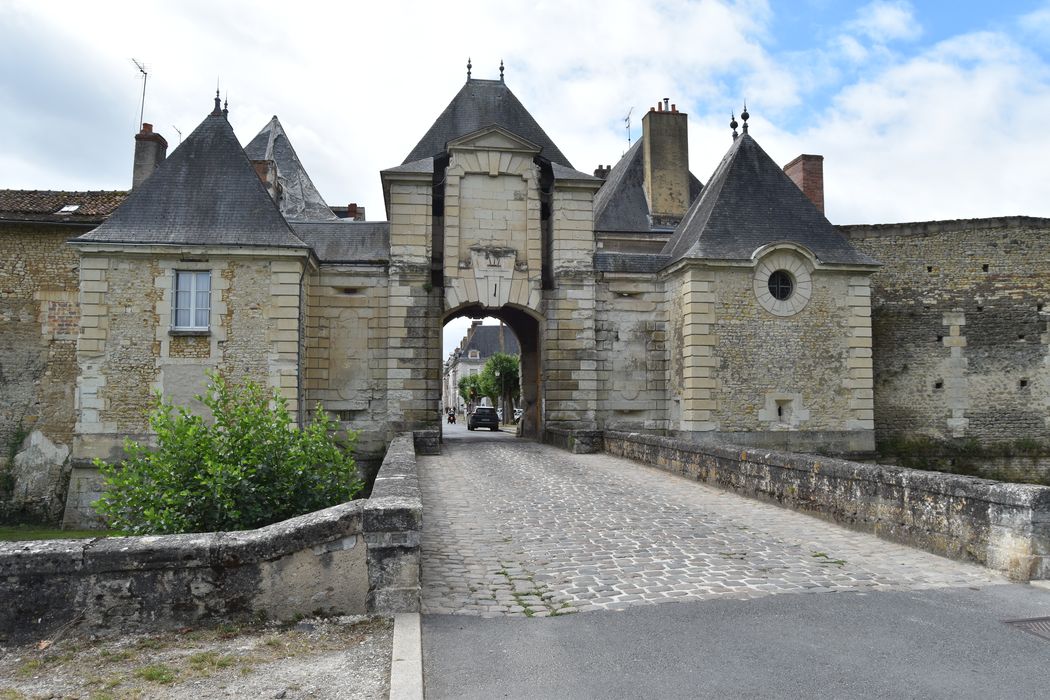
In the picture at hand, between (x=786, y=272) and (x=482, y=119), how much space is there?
24.5 feet

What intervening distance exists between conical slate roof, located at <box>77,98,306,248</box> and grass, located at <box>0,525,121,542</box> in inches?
202

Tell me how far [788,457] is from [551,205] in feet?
30.8

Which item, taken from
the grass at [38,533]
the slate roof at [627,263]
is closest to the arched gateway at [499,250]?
the slate roof at [627,263]

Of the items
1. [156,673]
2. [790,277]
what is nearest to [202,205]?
[790,277]

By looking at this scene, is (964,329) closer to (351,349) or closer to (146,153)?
A: (351,349)

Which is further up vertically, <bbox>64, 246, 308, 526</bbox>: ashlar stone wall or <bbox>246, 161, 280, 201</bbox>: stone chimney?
<bbox>246, 161, 280, 201</bbox>: stone chimney

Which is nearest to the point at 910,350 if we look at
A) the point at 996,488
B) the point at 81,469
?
the point at 996,488

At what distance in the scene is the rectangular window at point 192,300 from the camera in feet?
44.9

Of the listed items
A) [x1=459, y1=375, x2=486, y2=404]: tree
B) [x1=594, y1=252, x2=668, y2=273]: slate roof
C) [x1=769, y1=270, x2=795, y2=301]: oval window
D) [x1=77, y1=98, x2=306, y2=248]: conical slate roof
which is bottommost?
[x1=459, y1=375, x2=486, y2=404]: tree

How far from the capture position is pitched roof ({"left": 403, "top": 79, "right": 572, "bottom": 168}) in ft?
55.1

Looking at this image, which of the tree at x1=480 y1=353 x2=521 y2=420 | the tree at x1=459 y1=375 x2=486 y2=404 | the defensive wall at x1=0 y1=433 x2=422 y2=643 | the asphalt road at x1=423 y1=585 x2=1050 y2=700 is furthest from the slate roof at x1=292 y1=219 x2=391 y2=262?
the tree at x1=459 y1=375 x2=486 y2=404

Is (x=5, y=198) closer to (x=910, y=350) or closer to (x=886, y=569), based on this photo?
(x=886, y=569)

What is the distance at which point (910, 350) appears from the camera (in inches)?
687

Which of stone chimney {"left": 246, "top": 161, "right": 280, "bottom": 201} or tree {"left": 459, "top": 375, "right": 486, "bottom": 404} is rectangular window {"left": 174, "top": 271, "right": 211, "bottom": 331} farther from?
tree {"left": 459, "top": 375, "right": 486, "bottom": 404}
